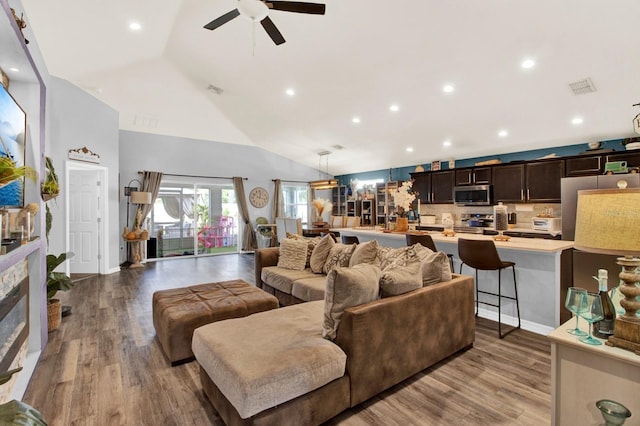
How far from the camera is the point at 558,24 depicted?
3141 mm

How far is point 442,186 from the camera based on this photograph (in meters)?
7.25

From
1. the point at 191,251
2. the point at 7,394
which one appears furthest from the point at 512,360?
the point at 191,251

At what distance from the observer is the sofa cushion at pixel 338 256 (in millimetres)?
3502

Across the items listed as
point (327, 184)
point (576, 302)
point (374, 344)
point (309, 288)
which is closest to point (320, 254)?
point (309, 288)

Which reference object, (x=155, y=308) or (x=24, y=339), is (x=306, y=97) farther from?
(x=24, y=339)

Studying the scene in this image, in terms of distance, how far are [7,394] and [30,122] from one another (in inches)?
83.5

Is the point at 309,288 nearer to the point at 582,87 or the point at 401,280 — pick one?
the point at 401,280

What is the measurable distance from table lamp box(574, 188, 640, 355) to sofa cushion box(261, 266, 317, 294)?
9.22ft

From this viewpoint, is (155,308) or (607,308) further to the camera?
(155,308)

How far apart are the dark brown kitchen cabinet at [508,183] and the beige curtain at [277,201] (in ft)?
18.6

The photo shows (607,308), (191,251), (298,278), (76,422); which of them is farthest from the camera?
(191,251)

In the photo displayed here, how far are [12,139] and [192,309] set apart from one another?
1.80 m

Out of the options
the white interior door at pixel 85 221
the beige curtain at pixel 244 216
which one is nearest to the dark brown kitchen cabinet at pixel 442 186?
the beige curtain at pixel 244 216

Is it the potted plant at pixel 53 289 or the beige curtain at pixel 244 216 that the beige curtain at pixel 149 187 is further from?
the potted plant at pixel 53 289
